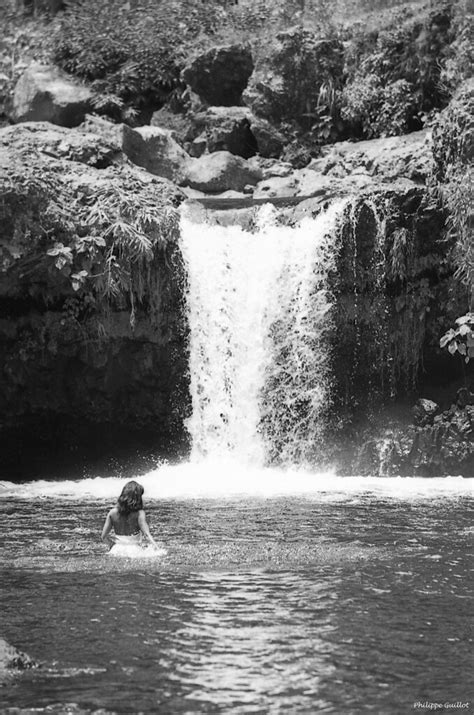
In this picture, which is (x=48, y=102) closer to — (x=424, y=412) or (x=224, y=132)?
(x=224, y=132)

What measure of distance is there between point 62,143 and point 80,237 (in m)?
2.69

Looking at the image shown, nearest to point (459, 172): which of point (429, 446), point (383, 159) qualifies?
point (383, 159)

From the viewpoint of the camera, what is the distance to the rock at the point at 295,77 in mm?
22969

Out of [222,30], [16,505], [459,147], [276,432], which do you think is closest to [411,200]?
[459,147]

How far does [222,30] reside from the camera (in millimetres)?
27469

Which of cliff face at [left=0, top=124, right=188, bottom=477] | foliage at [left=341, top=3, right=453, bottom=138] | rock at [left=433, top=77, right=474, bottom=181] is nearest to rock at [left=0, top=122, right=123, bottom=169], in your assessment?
cliff face at [left=0, top=124, right=188, bottom=477]

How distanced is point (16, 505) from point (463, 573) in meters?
6.61

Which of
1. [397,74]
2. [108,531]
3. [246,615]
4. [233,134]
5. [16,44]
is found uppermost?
[16,44]

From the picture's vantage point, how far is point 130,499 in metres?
8.71

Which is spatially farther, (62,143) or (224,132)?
(224,132)

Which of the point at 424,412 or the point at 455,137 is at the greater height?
the point at 455,137

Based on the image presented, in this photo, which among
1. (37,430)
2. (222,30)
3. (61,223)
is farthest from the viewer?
(222,30)

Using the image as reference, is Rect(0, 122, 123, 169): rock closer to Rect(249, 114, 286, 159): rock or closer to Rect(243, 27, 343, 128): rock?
Rect(249, 114, 286, 159): rock

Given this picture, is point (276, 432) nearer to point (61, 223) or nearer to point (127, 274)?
point (127, 274)
